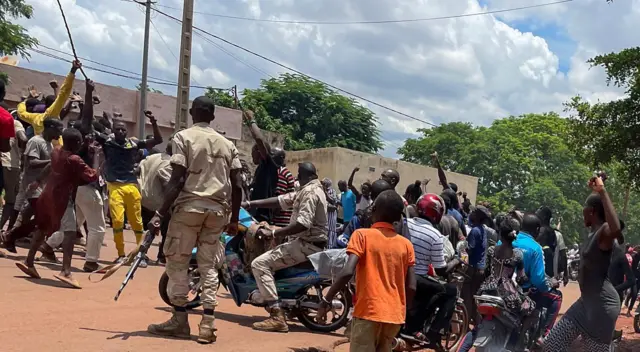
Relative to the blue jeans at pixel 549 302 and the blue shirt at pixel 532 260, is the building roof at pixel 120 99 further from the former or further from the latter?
the blue shirt at pixel 532 260

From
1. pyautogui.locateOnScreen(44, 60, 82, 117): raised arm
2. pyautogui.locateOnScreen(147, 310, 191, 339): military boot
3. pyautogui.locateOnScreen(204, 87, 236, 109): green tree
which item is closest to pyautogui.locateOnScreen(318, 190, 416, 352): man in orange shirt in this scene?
pyautogui.locateOnScreen(147, 310, 191, 339): military boot

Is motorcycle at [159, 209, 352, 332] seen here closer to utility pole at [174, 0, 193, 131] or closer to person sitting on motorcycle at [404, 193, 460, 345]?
person sitting on motorcycle at [404, 193, 460, 345]

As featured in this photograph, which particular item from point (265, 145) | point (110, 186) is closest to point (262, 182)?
point (265, 145)

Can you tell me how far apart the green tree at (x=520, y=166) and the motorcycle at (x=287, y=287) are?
41584 mm

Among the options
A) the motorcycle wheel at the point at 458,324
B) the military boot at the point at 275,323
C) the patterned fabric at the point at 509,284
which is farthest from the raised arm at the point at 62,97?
the patterned fabric at the point at 509,284

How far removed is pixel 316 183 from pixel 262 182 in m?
1.59

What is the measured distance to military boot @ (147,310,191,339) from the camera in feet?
19.1

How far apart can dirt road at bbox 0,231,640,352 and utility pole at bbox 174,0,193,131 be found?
9.95 meters

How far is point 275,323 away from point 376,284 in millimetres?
2684

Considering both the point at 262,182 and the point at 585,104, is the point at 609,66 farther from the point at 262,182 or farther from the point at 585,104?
the point at 262,182

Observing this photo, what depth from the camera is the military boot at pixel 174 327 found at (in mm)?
5836

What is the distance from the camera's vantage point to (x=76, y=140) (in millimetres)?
7309

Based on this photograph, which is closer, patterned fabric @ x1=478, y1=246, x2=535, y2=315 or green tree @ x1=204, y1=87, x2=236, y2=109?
patterned fabric @ x1=478, y1=246, x2=535, y2=315

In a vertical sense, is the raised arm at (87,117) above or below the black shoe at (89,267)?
above
